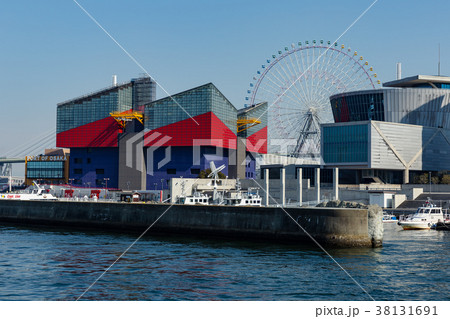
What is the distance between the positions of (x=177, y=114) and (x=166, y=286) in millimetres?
125494

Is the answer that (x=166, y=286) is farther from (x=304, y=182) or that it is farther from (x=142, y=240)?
(x=304, y=182)

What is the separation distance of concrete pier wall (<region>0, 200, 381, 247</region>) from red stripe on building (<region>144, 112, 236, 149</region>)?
71845 millimetres

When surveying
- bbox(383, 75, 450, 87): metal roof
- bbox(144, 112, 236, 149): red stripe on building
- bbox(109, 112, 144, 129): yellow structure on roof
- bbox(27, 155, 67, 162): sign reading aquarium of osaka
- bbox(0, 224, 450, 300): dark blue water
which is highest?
bbox(383, 75, 450, 87): metal roof

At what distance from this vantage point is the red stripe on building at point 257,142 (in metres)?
187

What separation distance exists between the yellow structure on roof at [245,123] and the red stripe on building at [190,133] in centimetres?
2079

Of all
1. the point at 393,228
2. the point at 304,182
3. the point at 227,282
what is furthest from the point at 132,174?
the point at 227,282

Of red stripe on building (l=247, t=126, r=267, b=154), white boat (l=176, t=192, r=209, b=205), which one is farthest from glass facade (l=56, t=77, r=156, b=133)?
white boat (l=176, t=192, r=209, b=205)

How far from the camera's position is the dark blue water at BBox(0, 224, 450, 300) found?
34000 mm

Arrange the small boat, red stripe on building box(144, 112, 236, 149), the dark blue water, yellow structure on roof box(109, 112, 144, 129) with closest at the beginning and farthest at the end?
the dark blue water, the small boat, red stripe on building box(144, 112, 236, 149), yellow structure on roof box(109, 112, 144, 129)

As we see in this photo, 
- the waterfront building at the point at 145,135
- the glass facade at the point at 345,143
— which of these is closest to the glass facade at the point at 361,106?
the glass facade at the point at 345,143

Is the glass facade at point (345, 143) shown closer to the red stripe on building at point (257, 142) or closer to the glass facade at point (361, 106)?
the glass facade at point (361, 106)

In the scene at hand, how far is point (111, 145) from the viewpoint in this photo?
16700cm

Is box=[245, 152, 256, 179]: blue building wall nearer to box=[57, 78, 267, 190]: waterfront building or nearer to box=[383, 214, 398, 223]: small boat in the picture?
box=[57, 78, 267, 190]: waterfront building

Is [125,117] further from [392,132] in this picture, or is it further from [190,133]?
[392,132]
